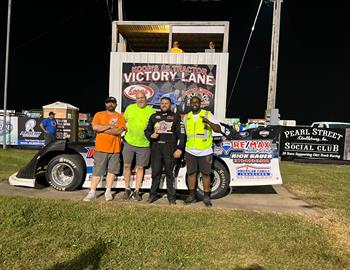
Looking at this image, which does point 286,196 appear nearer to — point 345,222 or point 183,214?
point 345,222

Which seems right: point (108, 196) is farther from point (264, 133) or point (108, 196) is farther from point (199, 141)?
point (264, 133)

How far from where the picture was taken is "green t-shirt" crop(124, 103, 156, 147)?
577cm

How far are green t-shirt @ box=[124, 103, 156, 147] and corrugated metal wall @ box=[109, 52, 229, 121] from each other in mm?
2442

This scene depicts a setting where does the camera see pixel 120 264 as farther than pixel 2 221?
No

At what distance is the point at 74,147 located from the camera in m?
6.41

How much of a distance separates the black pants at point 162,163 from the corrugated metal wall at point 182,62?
2.77 m

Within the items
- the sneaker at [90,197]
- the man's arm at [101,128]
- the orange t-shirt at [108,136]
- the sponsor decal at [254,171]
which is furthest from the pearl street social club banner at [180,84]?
the sneaker at [90,197]

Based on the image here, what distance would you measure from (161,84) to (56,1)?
26.7 metres

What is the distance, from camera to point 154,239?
410cm

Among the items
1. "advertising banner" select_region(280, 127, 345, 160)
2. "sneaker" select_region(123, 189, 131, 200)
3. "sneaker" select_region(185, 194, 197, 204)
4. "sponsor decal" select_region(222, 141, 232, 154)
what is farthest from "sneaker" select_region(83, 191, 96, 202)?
"advertising banner" select_region(280, 127, 345, 160)

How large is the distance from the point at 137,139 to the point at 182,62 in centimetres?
301

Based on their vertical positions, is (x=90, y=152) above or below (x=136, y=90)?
below

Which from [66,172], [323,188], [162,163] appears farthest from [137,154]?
[323,188]

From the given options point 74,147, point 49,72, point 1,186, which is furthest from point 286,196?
point 49,72
